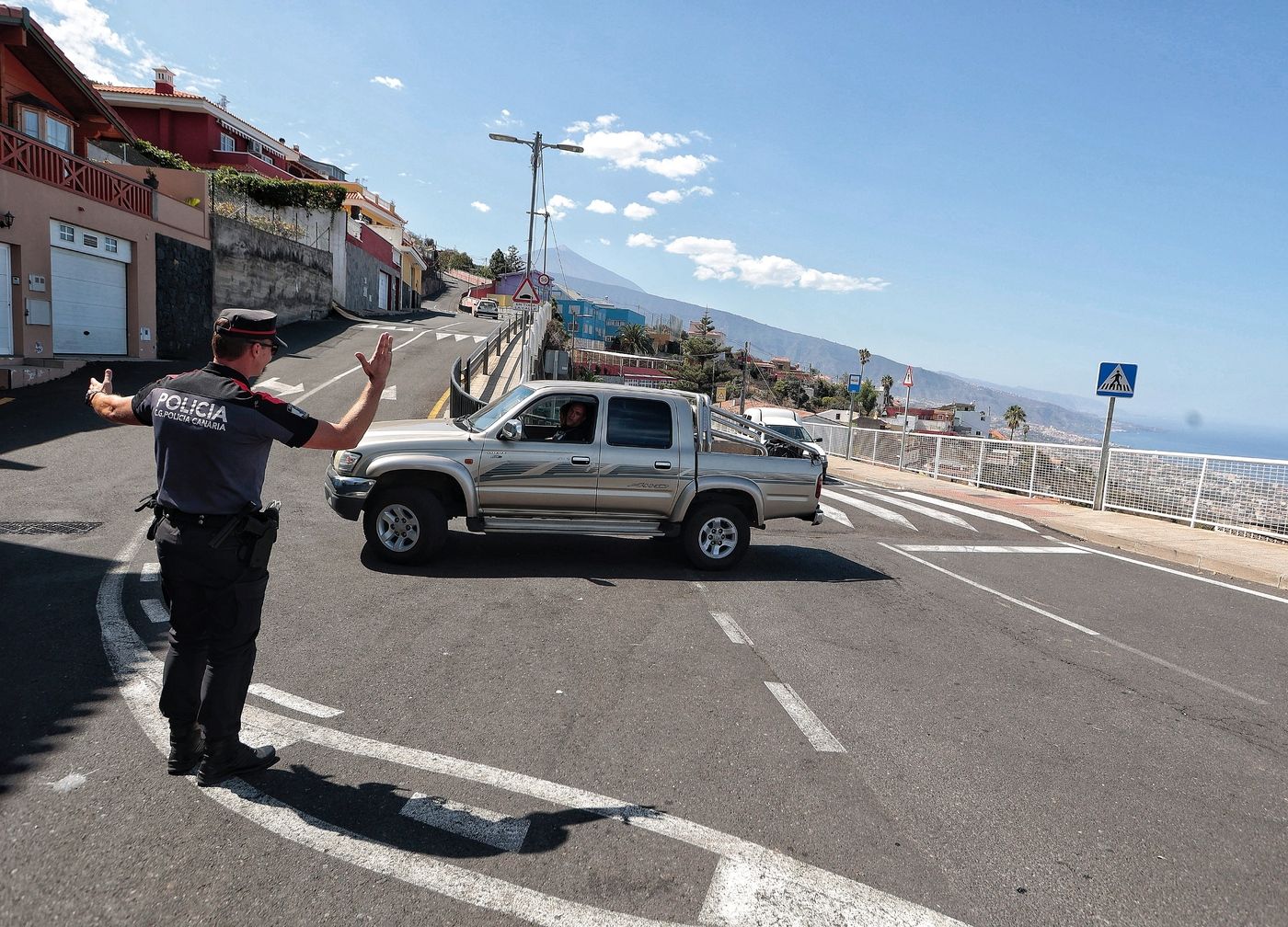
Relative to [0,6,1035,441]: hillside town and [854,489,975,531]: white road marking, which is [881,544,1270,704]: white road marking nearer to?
[854,489,975,531]: white road marking

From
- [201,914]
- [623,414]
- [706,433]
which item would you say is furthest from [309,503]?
[201,914]

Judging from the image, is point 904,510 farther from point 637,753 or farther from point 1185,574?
point 637,753

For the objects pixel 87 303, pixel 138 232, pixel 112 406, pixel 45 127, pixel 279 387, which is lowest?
pixel 279 387

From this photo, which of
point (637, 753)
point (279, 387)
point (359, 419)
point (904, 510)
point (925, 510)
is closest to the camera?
point (359, 419)

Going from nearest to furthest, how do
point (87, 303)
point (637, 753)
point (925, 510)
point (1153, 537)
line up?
point (637, 753), point (1153, 537), point (925, 510), point (87, 303)

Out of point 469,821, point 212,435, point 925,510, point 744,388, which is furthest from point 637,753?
point 744,388

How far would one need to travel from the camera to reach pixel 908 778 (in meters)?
3.98

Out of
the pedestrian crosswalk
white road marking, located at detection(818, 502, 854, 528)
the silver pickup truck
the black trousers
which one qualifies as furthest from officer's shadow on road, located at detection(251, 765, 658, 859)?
white road marking, located at detection(818, 502, 854, 528)

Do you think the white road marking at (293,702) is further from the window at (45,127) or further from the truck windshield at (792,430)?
the window at (45,127)

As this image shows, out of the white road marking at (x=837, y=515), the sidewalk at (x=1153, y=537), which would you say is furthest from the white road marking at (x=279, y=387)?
the sidewalk at (x=1153, y=537)

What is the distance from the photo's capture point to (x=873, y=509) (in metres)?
14.3

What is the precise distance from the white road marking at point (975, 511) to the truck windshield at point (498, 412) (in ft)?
31.0

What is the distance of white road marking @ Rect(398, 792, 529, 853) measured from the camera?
3.17m

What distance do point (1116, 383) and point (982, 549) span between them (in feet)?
20.9
